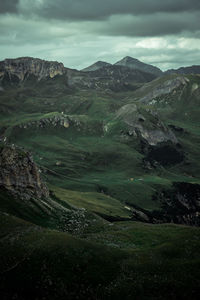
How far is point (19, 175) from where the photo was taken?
109 meters

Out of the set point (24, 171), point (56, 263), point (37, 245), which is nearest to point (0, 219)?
point (37, 245)

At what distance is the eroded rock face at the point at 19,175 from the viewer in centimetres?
10419

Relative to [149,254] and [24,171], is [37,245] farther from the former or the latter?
[24,171]

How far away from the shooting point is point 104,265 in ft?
153

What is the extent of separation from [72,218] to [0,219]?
163ft

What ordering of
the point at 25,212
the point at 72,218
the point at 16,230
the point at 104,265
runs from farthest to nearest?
the point at 72,218 → the point at 25,212 → the point at 16,230 → the point at 104,265

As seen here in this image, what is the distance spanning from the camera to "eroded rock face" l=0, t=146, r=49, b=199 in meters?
104

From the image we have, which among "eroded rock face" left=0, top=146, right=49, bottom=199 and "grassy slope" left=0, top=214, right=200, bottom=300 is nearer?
"grassy slope" left=0, top=214, right=200, bottom=300

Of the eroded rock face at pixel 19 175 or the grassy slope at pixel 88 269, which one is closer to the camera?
the grassy slope at pixel 88 269

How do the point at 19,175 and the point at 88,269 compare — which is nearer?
the point at 88,269

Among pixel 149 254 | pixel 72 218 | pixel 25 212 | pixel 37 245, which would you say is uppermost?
pixel 37 245

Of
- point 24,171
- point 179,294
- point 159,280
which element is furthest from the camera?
point 24,171

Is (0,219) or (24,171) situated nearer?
(0,219)

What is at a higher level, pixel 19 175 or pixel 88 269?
pixel 88 269
